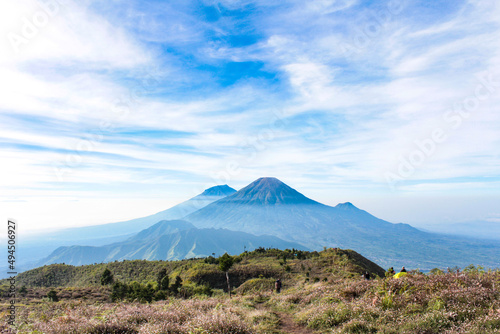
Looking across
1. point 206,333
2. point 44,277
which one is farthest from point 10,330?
point 44,277

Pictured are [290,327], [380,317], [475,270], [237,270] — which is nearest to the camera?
[380,317]

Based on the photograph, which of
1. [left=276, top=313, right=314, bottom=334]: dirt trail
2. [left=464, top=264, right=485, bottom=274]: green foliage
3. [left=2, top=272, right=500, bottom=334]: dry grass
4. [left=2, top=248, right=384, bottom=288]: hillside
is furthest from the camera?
[left=2, top=248, right=384, bottom=288]: hillside

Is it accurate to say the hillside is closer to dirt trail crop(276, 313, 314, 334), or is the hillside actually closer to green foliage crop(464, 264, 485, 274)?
green foliage crop(464, 264, 485, 274)

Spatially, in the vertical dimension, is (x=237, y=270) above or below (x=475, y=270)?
below

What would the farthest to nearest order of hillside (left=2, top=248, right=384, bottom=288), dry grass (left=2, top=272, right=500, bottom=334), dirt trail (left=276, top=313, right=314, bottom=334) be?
hillside (left=2, top=248, right=384, bottom=288) → dirt trail (left=276, top=313, right=314, bottom=334) → dry grass (left=2, top=272, right=500, bottom=334)

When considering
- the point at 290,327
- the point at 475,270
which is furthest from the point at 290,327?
the point at 475,270

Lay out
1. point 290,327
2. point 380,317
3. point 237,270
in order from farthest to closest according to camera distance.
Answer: point 237,270, point 290,327, point 380,317

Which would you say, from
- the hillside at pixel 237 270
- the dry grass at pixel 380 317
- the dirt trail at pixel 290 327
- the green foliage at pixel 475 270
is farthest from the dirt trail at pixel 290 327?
the hillside at pixel 237 270

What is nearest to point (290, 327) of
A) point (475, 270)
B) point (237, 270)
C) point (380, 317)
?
point (380, 317)

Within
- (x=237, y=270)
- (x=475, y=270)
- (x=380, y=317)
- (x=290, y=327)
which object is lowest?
(x=237, y=270)

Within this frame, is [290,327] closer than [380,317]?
No

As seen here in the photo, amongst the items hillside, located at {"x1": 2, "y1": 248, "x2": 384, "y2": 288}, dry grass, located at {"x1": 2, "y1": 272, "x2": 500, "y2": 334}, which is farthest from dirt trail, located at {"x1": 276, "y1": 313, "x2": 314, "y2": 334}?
hillside, located at {"x1": 2, "y1": 248, "x2": 384, "y2": 288}

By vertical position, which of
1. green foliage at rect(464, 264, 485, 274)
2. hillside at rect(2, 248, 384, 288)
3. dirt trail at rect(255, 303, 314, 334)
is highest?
green foliage at rect(464, 264, 485, 274)

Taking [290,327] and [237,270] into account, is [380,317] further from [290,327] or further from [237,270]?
[237,270]
